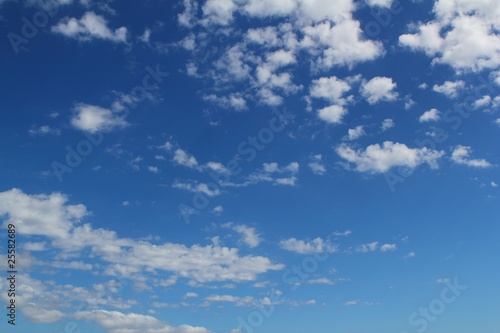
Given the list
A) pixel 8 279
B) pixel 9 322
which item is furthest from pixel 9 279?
pixel 9 322

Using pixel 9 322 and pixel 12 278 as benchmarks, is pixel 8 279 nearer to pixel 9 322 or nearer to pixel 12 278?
pixel 12 278

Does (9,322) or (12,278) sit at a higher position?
(12,278)

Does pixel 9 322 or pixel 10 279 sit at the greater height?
pixel 10 279

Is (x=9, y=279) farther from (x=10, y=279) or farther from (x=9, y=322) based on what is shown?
(x=9, y=322)

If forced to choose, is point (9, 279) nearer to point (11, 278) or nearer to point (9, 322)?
point (11, 278)

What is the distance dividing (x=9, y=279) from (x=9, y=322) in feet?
33.3

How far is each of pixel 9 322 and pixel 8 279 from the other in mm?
10208

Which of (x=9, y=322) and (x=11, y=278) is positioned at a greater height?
(x=11, y=278)

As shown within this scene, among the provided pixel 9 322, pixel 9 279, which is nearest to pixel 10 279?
pixel 9 279

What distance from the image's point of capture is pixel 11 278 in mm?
73562

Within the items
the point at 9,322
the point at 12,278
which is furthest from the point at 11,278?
the point at 9,322

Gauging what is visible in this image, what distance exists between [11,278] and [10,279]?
0.28m

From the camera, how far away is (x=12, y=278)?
242ft

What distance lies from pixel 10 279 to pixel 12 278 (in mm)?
426
